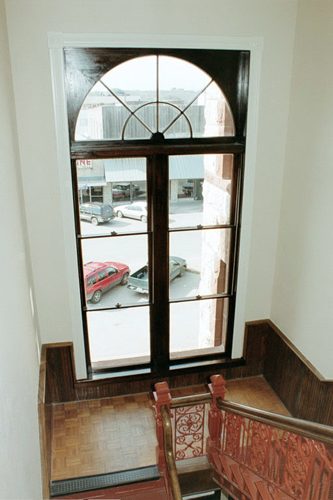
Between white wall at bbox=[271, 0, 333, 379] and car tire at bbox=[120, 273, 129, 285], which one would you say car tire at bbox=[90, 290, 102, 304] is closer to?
car tire at bbox=[120, 273, 129, 285]

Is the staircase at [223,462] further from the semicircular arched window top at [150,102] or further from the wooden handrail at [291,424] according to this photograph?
the semicircular arched window top at [150,102]

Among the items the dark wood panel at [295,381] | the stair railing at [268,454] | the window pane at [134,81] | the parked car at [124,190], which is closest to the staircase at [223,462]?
the stair railing at [268,454]

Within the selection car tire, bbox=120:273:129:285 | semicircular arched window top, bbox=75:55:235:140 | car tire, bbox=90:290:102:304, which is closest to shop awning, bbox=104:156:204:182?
semicircular arched window top, bbox=75:55:235:140

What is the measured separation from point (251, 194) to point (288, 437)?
A: 2279mm

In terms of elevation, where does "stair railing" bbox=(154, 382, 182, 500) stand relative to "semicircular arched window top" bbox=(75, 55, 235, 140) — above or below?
below

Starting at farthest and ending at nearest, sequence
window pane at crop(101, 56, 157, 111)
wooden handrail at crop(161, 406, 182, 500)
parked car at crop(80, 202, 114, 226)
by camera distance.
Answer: parked car at crop(80, 202, 114, 226) < window pane at crop(101, 56, 157, 111) < wooden handrail at crop(161, 406, 182, 500)

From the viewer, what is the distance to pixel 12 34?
10.7ft

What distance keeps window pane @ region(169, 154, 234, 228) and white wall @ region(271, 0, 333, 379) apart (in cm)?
58

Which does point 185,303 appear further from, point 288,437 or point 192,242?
point 288,437

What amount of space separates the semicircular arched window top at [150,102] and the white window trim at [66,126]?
17cm

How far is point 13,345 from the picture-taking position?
89.7 inches

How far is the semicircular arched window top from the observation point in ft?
11.9

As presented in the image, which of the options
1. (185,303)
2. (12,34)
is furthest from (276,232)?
(12,34)

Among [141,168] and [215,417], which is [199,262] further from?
[215,417]
